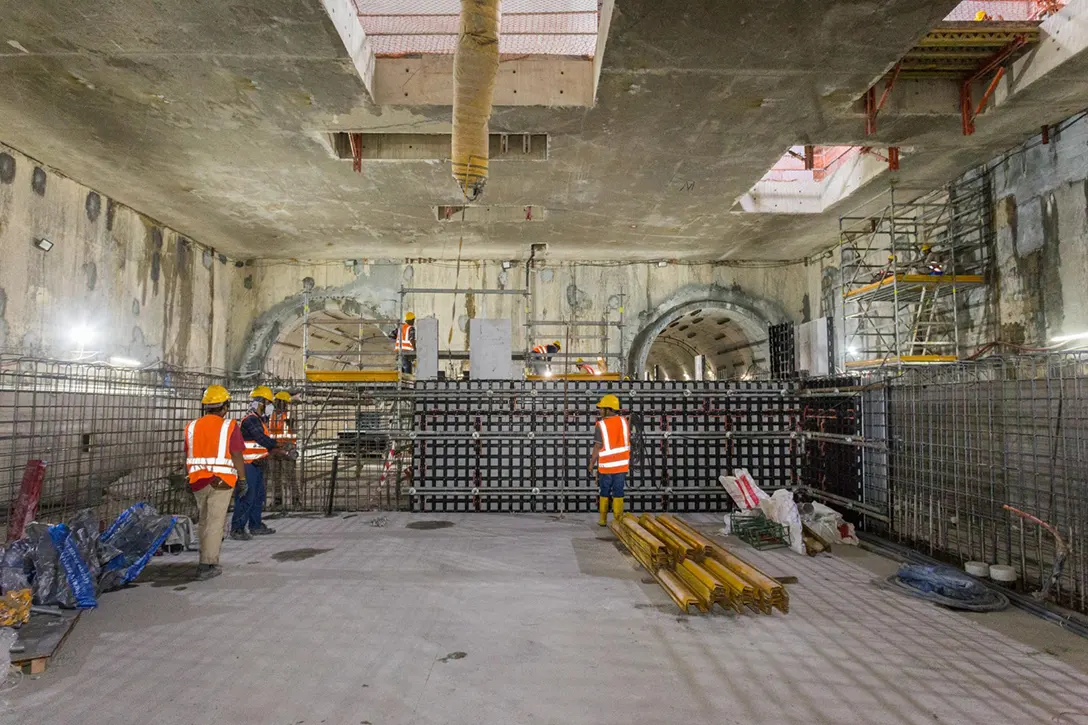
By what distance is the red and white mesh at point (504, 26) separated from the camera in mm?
7492

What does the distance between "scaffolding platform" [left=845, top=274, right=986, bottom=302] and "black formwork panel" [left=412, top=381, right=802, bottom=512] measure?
265cm

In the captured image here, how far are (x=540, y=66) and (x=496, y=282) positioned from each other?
918 cm

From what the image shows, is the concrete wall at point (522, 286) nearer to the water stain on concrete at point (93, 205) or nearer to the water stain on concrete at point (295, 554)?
the water stain on concrete at point (93, 205)

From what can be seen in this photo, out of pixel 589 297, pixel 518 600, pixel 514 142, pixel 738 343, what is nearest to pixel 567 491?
pixel 518 600

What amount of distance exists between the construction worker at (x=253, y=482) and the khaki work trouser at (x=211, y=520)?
5.99 ft

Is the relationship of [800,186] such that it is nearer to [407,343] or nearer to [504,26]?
[504,26]

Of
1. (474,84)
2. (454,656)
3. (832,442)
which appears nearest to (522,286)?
(832,442)

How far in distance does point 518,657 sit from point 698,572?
7.07 ft

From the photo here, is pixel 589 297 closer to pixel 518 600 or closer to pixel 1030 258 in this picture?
pixel 1030 258

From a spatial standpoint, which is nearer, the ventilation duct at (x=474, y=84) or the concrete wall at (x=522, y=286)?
the ventilation duct at (x=474, y=84)

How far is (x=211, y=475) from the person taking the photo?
6.38 meters

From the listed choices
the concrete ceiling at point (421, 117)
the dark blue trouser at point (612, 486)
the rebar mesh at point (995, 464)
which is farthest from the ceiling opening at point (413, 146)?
the rebar mesh at point (995, 464)

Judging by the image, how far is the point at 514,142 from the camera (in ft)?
33.9

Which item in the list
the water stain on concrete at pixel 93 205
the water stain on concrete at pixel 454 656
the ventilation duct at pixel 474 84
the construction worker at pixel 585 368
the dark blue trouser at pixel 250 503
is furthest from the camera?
the construction worker at pixel 585 368
